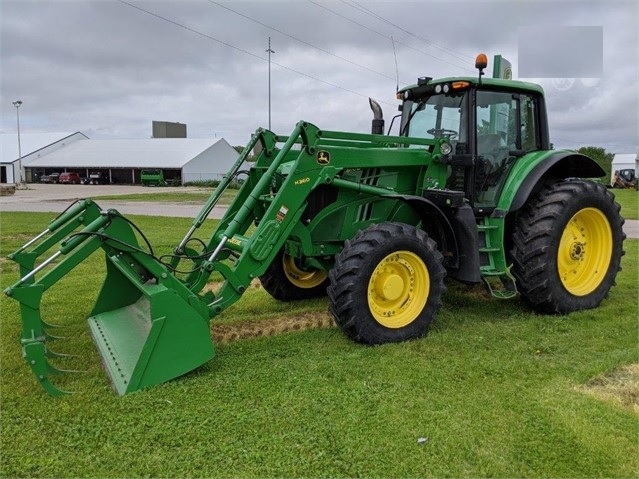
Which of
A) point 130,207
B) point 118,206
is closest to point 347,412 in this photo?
point 130,207

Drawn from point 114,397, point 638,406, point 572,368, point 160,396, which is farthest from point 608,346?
point 114,397

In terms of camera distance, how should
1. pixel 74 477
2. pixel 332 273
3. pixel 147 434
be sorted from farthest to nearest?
pixel 332 273 → pixel 147 434 → pixel 74 477

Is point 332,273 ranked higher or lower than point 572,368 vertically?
higher

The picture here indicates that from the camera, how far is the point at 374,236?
457cm

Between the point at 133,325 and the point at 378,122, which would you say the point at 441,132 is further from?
the point at 133,325

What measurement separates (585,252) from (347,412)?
3.93 metres

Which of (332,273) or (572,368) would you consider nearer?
→ (572,368)

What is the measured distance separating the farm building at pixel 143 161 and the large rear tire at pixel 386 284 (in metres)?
46.2

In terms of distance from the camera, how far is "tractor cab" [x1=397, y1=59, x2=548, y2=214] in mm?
5480

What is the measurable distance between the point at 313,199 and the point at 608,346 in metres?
2.95

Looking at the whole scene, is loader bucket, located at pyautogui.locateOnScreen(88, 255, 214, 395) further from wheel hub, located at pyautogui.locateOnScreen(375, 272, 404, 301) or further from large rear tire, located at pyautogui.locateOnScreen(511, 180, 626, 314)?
large rear tire, located at pyautogui.locateOnScreen(511, 180, 626, 314)

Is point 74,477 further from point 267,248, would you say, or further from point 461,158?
point 461,158

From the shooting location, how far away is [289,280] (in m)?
6.13

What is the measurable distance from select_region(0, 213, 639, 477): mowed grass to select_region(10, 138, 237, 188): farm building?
46.5 m
